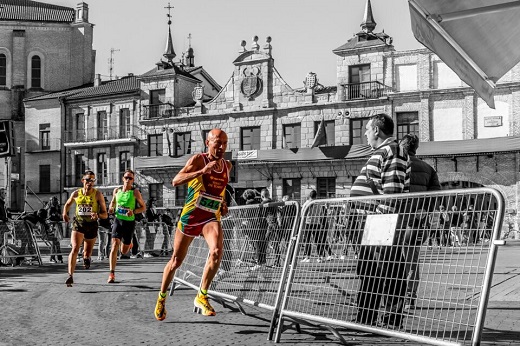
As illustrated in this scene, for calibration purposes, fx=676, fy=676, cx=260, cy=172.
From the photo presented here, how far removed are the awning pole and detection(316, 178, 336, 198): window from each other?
3540cm

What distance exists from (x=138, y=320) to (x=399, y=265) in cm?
325

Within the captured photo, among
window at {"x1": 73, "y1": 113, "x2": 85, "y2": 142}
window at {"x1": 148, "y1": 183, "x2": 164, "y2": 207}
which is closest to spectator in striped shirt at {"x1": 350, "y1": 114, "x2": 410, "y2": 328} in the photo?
window at {"x1": 148, "y1": 183, "x2": 164, "y2": 207}

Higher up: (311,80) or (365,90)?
(311,80)

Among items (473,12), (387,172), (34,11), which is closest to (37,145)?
(34,11)

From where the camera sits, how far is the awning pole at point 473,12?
593cm

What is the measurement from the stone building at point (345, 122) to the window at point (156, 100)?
2.25 ft

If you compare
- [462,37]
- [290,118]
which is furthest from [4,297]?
[290,118]

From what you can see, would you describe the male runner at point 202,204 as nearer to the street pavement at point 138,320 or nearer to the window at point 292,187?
the street pavement at point 138,320

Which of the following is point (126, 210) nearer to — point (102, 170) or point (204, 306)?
point (204, 306)

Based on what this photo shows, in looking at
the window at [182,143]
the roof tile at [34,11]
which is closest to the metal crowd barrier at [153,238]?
the window at [182,143]

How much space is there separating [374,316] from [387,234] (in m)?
0.68

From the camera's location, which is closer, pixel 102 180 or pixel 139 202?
pixel 139 202

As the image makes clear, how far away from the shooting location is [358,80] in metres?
41.7

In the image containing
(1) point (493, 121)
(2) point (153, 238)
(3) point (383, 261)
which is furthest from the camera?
(1) point (493, 121)
